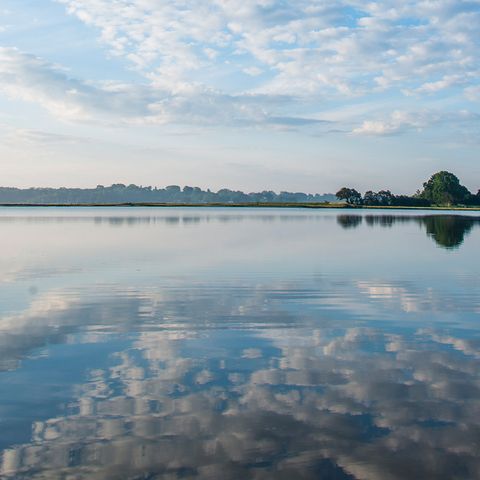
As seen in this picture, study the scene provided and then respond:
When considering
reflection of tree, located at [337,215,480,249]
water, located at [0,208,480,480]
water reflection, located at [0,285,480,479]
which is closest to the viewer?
water reflection, located at [0,285,480,479]

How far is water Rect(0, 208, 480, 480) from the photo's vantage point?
32.9 ft

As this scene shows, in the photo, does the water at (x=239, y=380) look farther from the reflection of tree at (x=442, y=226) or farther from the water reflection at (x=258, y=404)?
the reflection of tree at (x=442, y=226)

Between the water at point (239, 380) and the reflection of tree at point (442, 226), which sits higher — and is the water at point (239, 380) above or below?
below

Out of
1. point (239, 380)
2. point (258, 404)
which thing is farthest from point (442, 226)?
point (258, 404)

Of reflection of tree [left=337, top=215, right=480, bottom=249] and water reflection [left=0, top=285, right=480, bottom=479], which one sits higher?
reflection of tree [left=337, top=215, right=480, bottom=249]

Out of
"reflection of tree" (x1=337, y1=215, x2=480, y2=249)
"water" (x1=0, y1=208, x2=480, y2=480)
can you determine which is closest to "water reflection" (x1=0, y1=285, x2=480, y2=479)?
"water" (x1=0, y1=208, x2=480, y2=480)

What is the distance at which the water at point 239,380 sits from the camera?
395 inches

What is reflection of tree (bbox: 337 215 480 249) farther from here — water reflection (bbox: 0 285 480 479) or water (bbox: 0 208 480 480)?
water reflection (bbox: 0 285 480 479)

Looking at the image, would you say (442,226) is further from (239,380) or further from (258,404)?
(258,404)

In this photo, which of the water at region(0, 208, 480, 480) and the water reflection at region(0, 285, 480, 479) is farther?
the water at region(0, 208, 480, 480)

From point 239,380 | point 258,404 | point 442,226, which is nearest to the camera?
point 258,404

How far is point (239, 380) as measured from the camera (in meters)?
14.3

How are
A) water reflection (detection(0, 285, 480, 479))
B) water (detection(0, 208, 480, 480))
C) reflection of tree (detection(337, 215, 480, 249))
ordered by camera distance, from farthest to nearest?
1. reflection of tree (detection(337, 215, 480, 249))
2. water (detection(0, 208, 480, 480))
3. water reflection (detection(0, 285, 480, 479))

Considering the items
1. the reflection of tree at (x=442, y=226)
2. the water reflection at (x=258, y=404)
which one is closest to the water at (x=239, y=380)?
the water reflection at (x=258, y=404)
